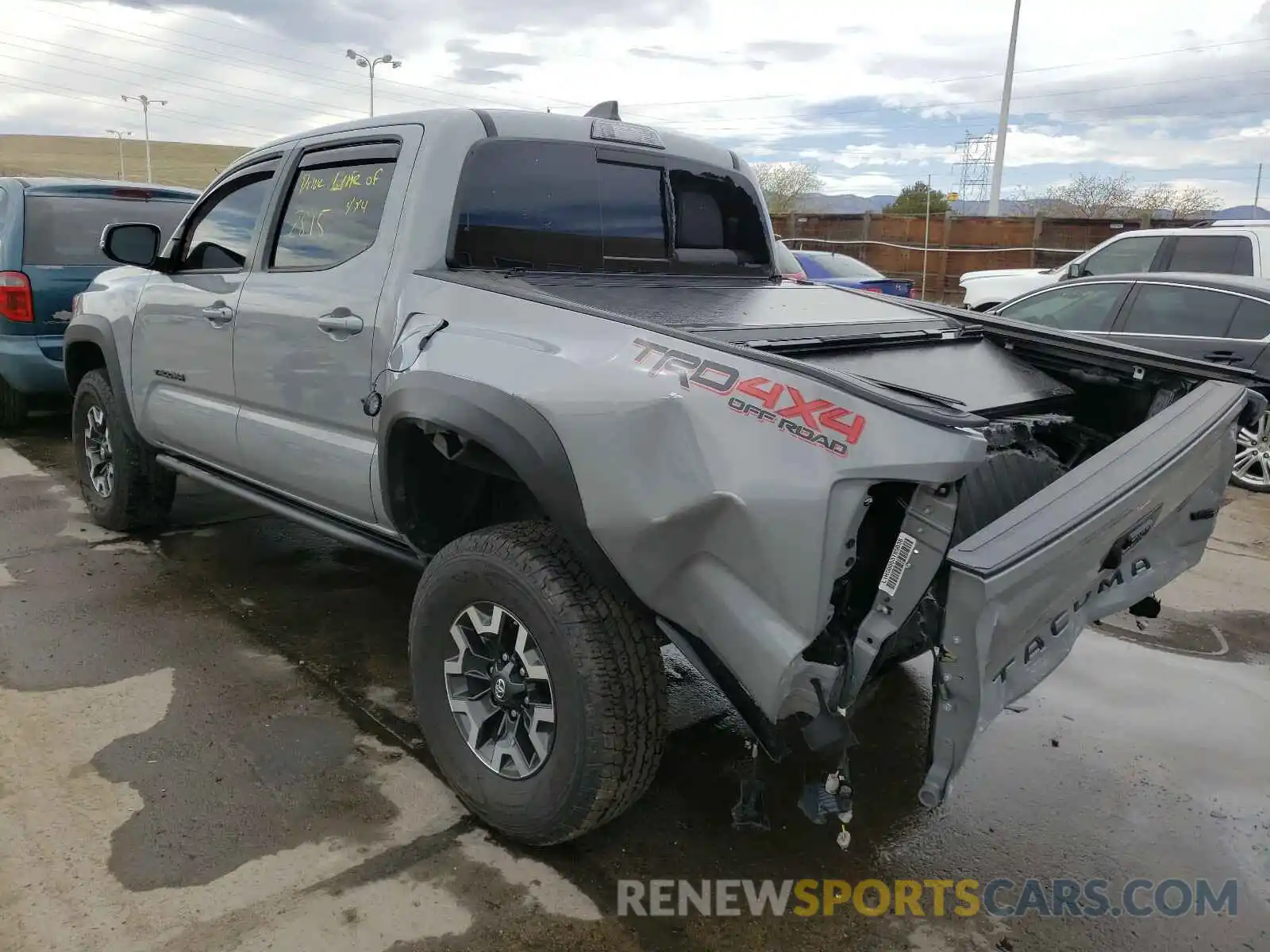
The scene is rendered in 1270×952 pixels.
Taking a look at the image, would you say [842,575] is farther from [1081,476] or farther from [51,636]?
[51,636]

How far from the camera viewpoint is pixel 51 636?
3.99 m

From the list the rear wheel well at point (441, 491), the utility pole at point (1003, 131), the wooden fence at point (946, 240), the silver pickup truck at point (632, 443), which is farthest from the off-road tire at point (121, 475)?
the utility pole at point (1003, 131)

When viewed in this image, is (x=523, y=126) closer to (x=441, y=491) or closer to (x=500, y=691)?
(x=441, y=491)

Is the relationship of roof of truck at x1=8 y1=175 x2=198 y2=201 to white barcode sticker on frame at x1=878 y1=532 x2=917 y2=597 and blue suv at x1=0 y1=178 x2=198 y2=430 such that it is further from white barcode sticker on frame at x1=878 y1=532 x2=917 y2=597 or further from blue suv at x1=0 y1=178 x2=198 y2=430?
white barcode sticker on frame at x1=878 y1=532 x2=917 y2=597

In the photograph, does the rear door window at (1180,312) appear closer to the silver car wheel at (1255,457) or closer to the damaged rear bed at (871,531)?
the silver car wheel at (1255,457)

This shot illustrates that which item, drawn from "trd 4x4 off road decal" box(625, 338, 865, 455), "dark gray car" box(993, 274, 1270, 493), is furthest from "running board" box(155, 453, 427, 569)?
"dark gray car" box(993, 274, 1270, 493)

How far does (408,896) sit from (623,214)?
2.42m

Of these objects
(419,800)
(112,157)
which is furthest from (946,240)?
(112,157)

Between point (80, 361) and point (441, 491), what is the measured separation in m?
3.34

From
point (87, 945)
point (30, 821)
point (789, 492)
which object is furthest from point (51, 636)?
point (789, 492)

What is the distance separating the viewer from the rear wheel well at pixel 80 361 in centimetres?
516

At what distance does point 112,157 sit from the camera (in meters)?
102

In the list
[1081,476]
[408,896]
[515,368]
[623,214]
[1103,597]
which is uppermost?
Result: [623,214]

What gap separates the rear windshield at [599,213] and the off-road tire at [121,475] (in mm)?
2640
